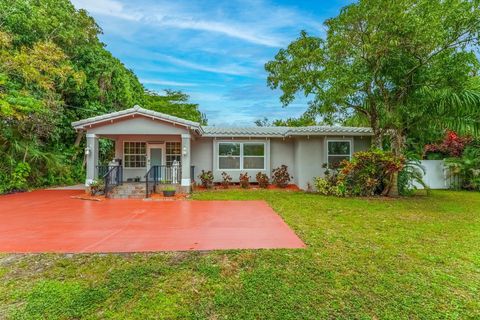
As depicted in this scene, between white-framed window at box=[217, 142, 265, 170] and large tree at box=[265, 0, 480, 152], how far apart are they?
170 inches

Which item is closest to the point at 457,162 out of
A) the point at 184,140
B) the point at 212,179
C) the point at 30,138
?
the point at 212,179

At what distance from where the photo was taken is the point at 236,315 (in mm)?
2898

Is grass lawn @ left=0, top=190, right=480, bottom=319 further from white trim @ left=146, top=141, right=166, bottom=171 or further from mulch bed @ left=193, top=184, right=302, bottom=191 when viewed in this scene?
white trim @ left=146, top=141, right=166, bottom=171

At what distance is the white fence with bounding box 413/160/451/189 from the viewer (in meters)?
14.1

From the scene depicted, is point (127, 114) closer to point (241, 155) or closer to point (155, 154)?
point (155, 154)

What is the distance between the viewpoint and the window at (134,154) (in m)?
14.7

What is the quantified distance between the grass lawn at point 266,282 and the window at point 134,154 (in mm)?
10565

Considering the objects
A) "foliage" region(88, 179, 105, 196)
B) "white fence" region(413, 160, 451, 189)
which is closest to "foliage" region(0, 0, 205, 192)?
"foliage" region(88, 179, 105, 196)

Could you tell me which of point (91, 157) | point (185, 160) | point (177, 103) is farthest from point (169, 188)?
point (177, 103)

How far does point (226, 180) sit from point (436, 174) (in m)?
11.0

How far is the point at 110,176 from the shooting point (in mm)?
11789

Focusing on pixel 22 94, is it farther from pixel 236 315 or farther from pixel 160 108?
pixel 160 108

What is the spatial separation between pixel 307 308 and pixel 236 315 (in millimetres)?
784

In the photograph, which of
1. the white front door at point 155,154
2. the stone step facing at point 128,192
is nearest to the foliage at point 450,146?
the white front door at point 155,154
